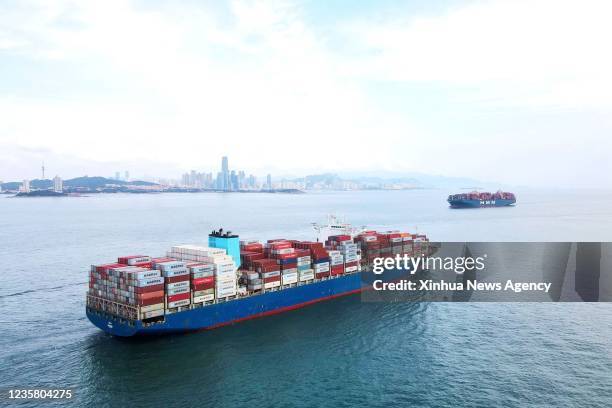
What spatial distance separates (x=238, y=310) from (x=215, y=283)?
326 centimetres

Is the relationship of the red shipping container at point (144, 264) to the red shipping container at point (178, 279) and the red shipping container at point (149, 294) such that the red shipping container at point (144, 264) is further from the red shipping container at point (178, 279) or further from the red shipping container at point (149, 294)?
the red shipping container at point (149, 294)

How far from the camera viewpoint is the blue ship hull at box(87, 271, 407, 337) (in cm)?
3362

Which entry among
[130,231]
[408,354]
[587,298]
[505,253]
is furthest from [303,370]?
[130,231]

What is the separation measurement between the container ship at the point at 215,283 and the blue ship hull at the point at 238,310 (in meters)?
0.07

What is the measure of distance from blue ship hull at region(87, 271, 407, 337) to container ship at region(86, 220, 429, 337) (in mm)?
74

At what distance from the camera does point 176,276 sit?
116ft

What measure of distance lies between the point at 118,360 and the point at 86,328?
25.3ft

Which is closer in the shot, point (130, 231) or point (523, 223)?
point (130, 231)

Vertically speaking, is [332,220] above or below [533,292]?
above

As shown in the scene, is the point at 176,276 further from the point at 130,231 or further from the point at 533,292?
the point at 130,231

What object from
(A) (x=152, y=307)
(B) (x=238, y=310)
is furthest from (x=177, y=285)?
(B) (x=238, y=310)

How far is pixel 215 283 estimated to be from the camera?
124 feet

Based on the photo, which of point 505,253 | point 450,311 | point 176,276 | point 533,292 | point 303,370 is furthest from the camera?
point 505,253

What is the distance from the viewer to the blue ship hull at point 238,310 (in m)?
33.6
